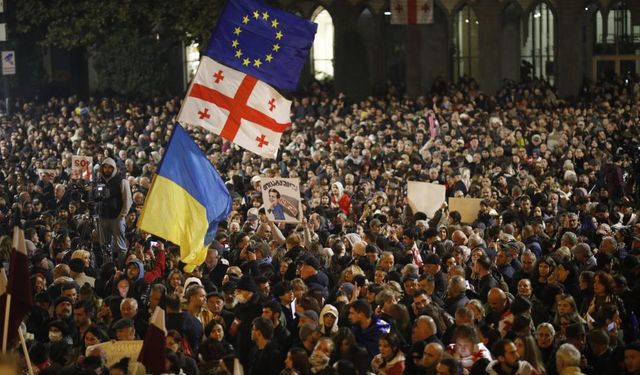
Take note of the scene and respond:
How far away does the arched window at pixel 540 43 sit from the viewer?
136 feet

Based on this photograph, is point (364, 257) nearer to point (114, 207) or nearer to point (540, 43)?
point (114, 207)

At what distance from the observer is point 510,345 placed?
30.2 ft

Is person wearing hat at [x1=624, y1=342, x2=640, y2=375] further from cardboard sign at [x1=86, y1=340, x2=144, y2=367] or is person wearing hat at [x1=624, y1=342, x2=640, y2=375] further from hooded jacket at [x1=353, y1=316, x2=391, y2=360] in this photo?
cardboard sign at [x1=86, y1=340, x2=144, y2=367]

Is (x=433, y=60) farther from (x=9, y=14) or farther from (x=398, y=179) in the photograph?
(x=398, y=179)

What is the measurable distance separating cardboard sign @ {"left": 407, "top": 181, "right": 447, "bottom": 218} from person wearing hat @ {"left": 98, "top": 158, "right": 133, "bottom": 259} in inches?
159

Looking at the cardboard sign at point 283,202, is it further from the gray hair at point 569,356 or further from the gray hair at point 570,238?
the gray hair at point 569,356

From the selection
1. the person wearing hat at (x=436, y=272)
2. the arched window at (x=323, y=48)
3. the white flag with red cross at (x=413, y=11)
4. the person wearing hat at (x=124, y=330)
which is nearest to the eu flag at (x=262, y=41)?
the person wearing hat at (x=436, y=272)

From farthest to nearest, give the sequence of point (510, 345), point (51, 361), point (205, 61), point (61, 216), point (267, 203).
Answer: point (61, 216), point (267, 203), point (205, 61), point (51, 361), point (510, 345)

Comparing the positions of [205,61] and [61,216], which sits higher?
[205,61]

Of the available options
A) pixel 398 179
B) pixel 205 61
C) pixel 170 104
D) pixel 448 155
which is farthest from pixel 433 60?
pixel 205 61

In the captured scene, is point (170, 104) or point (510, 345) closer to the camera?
point (510, 345)

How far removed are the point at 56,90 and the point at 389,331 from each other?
3550 cm

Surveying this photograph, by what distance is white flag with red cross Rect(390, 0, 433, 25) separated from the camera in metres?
38.5

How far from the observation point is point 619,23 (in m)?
40.4
